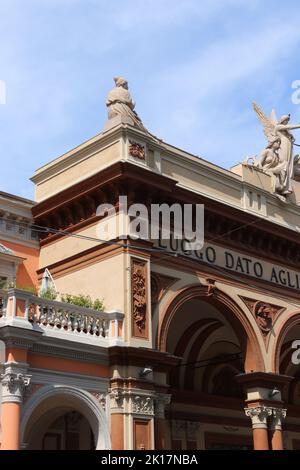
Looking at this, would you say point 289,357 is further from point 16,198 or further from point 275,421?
point 16,198

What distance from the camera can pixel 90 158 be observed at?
796 inches

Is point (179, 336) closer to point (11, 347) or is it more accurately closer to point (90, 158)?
point (90, 158)

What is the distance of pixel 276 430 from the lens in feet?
66.7

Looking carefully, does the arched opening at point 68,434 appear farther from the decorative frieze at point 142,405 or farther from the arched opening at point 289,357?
the arched opening at point 289,357

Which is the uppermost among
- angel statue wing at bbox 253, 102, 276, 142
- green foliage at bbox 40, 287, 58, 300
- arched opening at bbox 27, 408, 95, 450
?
angel statue wing at bbox 253, 102, 276, 142

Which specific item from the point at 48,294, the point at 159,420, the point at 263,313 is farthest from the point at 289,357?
the point at 48,294

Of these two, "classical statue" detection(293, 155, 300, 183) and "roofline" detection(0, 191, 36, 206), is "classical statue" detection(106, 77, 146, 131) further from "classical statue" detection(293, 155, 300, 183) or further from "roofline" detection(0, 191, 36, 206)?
"classical statue" detection(293, 155, 300, 183)

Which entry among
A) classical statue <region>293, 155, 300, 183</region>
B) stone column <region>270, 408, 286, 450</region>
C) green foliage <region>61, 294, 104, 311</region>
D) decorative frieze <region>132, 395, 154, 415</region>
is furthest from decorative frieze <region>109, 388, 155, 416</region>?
classical statue <region>293, 155, 300, 183</region>

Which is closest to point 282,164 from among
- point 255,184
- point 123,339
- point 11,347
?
point 255,184

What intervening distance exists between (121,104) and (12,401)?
917 centimetres

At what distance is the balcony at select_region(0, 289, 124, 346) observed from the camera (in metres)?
15.6

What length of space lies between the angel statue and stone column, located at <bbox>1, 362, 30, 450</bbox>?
1185 centimetres

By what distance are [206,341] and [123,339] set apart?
→ 8392 millimetres
